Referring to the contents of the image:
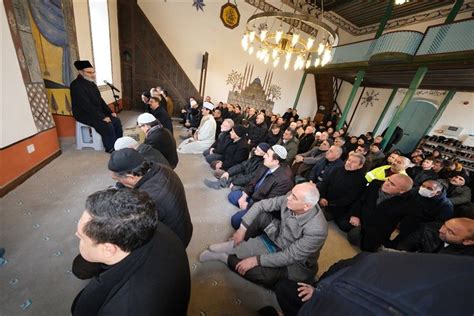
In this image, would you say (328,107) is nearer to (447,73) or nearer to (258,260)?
(447,73)

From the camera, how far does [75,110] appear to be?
11.2 feet

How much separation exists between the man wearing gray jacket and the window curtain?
12.9ft

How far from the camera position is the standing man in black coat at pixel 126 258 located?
0.78 meters

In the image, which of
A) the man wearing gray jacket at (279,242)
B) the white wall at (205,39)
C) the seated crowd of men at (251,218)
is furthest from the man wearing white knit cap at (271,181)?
the white wall at (205,39)

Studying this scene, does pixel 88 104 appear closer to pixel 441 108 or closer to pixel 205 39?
pixel 205 39

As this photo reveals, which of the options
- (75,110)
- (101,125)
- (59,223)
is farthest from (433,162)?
(75,110)

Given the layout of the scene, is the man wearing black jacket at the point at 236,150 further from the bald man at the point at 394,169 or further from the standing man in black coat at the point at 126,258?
the standing man in black coat at the point at 126,258

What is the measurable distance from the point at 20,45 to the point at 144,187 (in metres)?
2.62

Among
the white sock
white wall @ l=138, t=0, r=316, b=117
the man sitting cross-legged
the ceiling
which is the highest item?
the ceiling

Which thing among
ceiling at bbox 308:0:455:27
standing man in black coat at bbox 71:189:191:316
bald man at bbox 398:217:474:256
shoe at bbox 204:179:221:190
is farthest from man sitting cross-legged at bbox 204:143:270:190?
ceiling at bbox 308:0:455:27

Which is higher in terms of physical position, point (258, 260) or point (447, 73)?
point (447, 73)

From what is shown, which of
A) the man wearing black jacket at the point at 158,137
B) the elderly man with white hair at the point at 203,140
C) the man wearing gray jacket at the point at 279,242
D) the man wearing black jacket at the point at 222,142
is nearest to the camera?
the man wearing gray jacket at the point at 279,242

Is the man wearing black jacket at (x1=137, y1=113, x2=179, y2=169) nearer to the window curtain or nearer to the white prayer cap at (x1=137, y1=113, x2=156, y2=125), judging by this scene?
the white prayer cap at (x1=137, y1=113, x2=156, y2=125)

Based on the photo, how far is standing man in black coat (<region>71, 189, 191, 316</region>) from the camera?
2.57 ft
